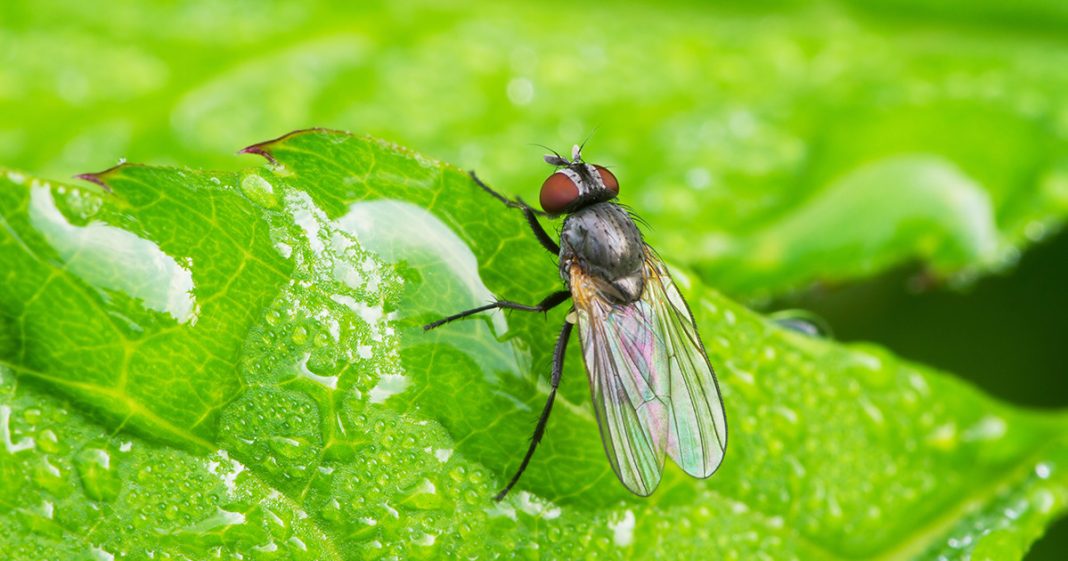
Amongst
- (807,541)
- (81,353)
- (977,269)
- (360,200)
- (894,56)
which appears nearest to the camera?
(81,353)

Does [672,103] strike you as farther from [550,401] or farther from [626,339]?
[550,401]

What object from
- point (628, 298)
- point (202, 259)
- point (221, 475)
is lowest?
point (221, 475)

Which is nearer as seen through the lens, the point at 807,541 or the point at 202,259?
the point at 202,259

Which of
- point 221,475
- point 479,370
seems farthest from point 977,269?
point 221,475

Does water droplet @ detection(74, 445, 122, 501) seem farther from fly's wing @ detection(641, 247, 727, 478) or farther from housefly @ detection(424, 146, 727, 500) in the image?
fly's wing @ detection(641, 247, 727, 478)

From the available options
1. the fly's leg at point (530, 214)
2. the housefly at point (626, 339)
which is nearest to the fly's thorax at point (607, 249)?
the housefly at point (626, 339)

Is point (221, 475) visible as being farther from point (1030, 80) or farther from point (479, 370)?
point (1030, 80)

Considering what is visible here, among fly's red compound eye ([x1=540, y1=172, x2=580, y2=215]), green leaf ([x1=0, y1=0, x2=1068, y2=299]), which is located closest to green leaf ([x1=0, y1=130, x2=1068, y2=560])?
fly's red compound eye ([x1=540, y1=172, x2=580, y2=215])
